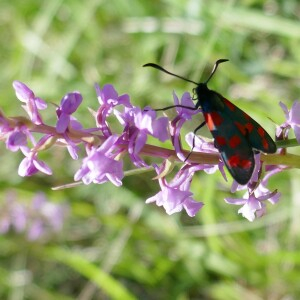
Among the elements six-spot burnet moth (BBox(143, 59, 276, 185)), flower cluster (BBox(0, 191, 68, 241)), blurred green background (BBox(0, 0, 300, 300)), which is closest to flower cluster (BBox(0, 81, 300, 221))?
six-spot burnet moth (BBox(143, 59, 276, 185))

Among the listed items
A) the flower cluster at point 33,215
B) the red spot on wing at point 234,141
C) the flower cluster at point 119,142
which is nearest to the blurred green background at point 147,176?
the flower cluster at point 33,215

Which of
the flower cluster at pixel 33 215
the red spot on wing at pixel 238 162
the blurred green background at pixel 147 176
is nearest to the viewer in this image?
the red spot on wing at pixel 238 162

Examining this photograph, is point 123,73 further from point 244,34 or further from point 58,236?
point 58,236

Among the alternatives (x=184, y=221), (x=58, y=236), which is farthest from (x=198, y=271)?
(x=58, y=236)

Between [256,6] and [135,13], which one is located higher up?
[256,6]

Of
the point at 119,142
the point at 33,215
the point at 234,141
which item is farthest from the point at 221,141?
the point at 33,215

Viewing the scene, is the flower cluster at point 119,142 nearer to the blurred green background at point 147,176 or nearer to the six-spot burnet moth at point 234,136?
the six-spot burnet moth at point 234,136

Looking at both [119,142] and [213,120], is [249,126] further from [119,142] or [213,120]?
[119,142]
